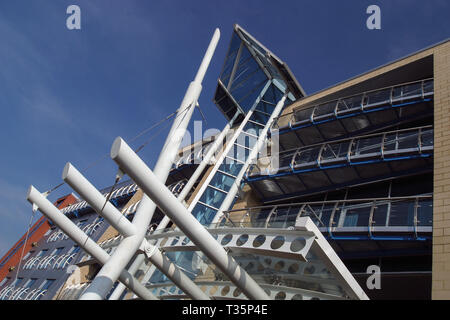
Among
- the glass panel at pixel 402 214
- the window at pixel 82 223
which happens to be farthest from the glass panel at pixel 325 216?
the window at pixel 82 223

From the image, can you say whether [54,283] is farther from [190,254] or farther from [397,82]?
[397,82]

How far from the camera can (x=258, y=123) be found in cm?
2230

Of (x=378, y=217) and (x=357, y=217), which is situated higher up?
(x=357, y=217)

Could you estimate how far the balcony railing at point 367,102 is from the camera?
15.3 m

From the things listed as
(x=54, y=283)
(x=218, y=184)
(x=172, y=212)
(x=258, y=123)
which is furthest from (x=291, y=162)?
(x=54, y=283)

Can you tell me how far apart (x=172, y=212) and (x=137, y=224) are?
2391mm

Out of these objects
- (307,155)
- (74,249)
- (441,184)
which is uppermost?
(307,155)

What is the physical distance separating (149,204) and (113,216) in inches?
44.1

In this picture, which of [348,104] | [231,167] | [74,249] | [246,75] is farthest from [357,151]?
[74,249]

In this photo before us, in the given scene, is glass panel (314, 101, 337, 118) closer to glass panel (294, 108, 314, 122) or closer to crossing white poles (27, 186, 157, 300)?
glass panel (294, 108, 314, 122)

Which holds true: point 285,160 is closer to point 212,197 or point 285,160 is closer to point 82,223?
point 212,197

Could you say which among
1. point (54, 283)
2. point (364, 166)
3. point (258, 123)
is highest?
point (258, 123)

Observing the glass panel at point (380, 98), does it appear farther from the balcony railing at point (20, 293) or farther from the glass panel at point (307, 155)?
the balcony railing at point (20, 293)

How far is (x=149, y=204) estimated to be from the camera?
9.09 m
